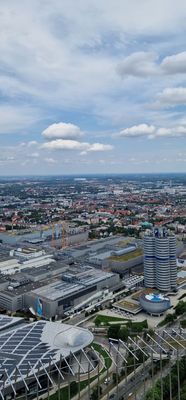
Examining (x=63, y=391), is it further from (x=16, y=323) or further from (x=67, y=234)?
(x=67, y=234)

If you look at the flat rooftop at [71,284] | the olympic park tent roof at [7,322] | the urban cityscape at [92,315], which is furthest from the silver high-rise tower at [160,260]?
the olympic park tent roof at [7,322]

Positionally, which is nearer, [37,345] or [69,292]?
[37,345]

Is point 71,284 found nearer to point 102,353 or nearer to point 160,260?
point 160,260

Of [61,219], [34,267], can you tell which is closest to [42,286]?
[34,267]

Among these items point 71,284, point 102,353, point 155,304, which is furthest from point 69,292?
point 102,353

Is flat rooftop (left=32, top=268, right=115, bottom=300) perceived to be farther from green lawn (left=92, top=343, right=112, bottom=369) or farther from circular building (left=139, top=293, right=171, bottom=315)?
green lawn (left=92, top=343, right=112, bottom=369)

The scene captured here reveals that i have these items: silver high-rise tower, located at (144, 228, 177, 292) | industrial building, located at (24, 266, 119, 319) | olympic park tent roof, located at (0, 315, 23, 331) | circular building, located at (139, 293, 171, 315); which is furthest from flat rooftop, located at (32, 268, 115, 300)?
circular building, located at (139, 293, 171, 315)
